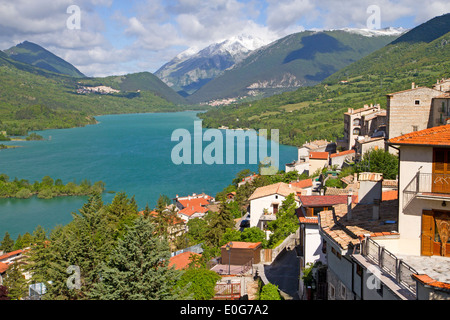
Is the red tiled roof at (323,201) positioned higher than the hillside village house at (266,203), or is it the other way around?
the red tiled roof at (323,201)

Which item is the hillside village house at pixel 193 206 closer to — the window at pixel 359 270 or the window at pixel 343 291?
the window at pixel 343 291

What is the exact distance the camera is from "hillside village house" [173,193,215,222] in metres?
34.1

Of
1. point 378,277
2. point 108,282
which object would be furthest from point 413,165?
point 108,282

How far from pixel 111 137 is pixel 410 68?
66.3 m

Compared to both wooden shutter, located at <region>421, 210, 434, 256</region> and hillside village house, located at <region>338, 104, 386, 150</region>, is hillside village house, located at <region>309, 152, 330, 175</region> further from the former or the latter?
wooden shutter, located at <region>421, 210, 434, 256</region>

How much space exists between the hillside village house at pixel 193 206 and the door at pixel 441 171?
94.7 ft

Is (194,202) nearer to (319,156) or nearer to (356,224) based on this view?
(319,156)

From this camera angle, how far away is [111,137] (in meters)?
103

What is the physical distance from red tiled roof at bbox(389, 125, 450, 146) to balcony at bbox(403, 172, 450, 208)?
0.38 metres

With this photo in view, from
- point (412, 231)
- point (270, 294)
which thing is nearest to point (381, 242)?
point (412, 231)

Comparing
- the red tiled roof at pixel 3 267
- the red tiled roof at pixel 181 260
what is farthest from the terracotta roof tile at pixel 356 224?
the red tiled roof at pixel 3 267

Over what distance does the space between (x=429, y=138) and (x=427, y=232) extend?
3.73ft

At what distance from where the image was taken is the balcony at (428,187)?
540 centimetres

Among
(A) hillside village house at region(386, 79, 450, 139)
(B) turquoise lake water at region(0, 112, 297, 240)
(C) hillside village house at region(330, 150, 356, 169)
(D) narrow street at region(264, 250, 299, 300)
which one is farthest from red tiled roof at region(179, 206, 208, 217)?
(D) narrow street at region(264, 250, 299, 300)
